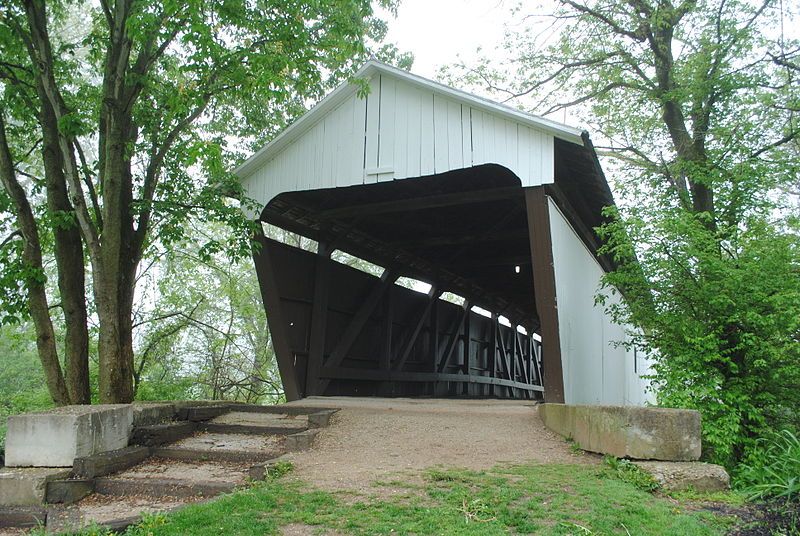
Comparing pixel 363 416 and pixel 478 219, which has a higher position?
pixel 478 219

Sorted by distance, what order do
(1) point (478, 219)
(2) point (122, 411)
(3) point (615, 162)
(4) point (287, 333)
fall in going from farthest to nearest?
(3) point (615, 162) < (1) point (478, 219) < (4) point (287, 333) < (2) point (122, 411)

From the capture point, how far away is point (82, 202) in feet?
22.9

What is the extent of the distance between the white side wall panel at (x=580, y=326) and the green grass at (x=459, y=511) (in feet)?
10.3

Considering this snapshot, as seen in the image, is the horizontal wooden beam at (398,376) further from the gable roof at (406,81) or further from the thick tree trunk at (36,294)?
the thick tree trunk at (36,294)

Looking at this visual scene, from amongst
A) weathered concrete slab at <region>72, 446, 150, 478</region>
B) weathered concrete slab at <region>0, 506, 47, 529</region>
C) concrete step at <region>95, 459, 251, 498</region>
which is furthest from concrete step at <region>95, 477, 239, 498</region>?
weathered concrete slab at <region>0, 506, 47, 529</region>

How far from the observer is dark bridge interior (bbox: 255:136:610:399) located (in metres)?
9.06

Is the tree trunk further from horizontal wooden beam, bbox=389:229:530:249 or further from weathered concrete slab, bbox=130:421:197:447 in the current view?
horizontal wooden beam, bbox=389:229:530:249

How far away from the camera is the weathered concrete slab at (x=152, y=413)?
6.39 meters

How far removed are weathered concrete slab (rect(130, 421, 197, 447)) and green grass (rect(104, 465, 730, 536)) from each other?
2065mm

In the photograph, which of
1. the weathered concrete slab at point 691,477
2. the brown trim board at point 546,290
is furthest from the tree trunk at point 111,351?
the weathered concrete slab at point 691,477

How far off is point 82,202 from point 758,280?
7.44 meters

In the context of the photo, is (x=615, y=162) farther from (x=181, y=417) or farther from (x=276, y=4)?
(x=181, y=417)

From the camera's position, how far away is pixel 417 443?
6.30 metres

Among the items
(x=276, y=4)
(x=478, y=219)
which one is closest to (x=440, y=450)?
(x=276, y=4)
